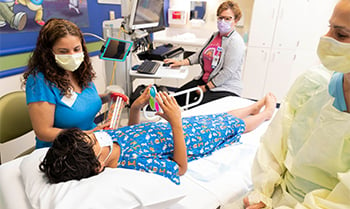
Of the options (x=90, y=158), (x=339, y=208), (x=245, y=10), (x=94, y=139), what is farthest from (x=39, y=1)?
(x=245, y=10)

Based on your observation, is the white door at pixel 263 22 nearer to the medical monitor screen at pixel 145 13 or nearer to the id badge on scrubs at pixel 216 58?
the id badge on scrubs at pixel 216 58

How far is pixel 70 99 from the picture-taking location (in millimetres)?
1354

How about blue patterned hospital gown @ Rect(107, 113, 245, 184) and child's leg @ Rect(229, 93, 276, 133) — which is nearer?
blue patterned hospital gown @ Rect(107, 113, 245, 184)

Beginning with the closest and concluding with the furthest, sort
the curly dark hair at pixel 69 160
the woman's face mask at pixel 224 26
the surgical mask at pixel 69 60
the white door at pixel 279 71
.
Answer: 1. the curly dark hair at pixel 69 160
2. the surgical mask at pixel 69 60
3. the woman's face mask at pixel 224 26
4. the white door at pixel 279 71

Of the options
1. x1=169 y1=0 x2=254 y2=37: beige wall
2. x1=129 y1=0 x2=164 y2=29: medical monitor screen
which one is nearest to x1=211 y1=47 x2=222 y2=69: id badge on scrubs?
x1=129 y1=0 x2=164 y2=29: medical monitor screen

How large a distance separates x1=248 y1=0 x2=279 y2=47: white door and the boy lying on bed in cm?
198

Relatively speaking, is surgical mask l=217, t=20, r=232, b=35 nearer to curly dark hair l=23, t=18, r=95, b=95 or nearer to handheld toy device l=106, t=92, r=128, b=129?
handheld toy device l=106, t=92, r=128, b=129

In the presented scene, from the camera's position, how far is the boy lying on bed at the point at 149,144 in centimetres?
90

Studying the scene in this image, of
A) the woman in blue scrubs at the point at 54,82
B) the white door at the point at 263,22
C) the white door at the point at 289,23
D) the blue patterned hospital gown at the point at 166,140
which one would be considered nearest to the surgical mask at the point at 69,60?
the woman in blue scrubs at the point at 54,82

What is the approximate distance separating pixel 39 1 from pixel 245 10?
302 centimetres

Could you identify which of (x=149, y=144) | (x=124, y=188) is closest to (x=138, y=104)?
(x=149, y=144)

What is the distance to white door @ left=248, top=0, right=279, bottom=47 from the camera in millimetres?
3390

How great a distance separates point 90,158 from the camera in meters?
0.95

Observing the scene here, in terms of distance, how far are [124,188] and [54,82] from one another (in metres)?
0.77
